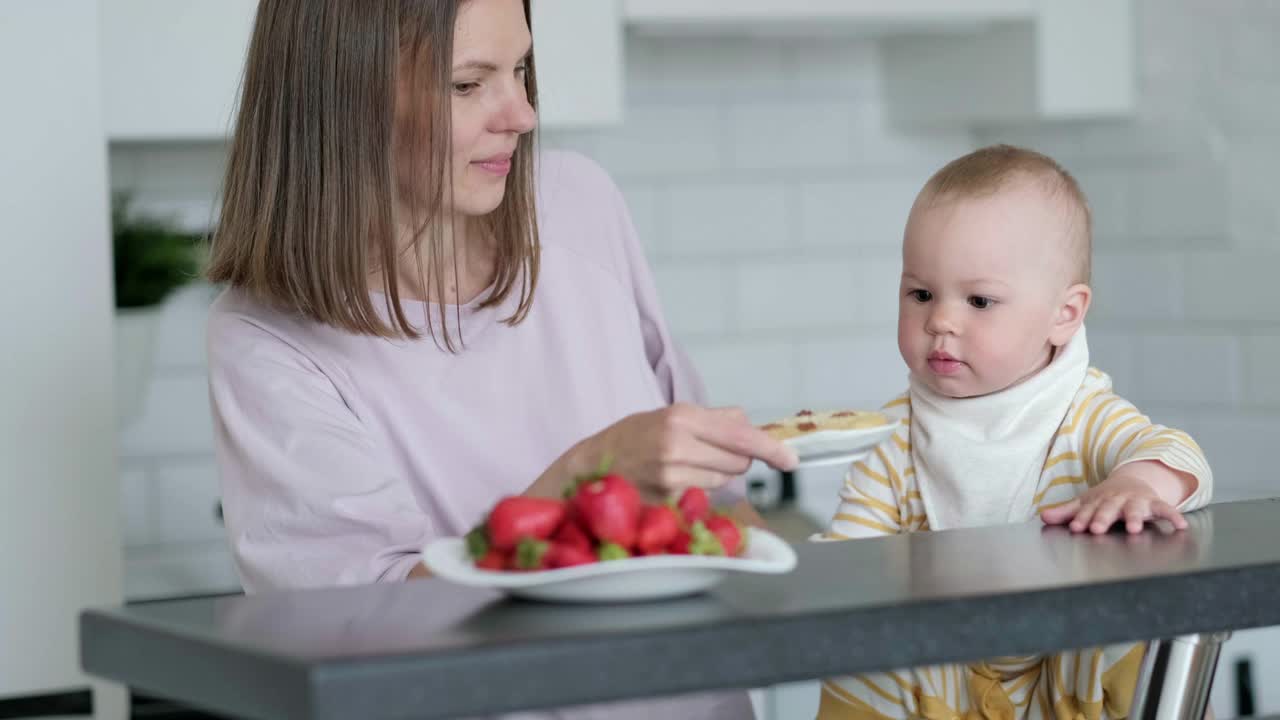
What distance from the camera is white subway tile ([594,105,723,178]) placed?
119 inches

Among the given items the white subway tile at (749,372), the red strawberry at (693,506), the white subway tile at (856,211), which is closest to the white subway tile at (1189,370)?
the white subway tile at (856,211)

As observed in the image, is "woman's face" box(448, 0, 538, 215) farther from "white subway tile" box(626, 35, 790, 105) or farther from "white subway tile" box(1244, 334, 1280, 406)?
"white subway tile" box(1244, 334, 1280, 406)

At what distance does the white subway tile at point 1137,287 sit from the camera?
2.86 m

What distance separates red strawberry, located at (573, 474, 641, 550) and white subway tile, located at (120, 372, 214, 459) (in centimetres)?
195

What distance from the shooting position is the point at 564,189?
6.43 ft

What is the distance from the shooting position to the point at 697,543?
39.8 inches

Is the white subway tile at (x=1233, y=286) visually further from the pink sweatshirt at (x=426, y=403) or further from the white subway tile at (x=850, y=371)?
the pink sweatshirt at (x=426, y=403)

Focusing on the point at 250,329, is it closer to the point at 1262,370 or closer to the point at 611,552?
the point at 611,552

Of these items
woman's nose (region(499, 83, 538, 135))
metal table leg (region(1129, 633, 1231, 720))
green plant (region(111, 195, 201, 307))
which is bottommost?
metal table leg (region(1129, 633, 1231, 720))

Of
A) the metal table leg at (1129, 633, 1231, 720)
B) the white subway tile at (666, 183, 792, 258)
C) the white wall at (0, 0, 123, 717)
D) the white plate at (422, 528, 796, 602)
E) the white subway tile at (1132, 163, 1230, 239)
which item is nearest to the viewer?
the white plate at (422, 528, 796, 602)

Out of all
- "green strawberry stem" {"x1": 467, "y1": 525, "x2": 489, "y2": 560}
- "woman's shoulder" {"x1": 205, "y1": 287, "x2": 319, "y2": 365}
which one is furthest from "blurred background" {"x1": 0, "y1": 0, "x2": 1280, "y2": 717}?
"green strawberry stem" {"x1": 467, "y1": 525, "x2": 489, "y2": 560}

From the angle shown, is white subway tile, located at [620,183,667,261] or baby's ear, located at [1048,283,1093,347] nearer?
baby's ear, located at [1048,283,1093,347]

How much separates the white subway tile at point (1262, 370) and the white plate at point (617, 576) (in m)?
1.88

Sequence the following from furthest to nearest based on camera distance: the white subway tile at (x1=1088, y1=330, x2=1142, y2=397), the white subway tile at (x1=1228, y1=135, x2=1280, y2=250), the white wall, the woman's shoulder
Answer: the white subway tile at (x1=1088, y1=330, x2=1142, y2=397) < the white subway tile at (x1=1228, y1=135, x2=1280, y2=250) < the white wall < the woman's shoulder
